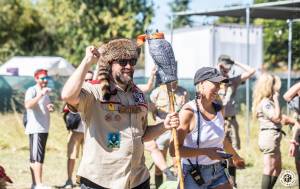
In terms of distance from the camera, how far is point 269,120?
8.41 meters

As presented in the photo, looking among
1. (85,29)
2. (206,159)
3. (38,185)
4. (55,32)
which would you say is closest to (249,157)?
(38,185)

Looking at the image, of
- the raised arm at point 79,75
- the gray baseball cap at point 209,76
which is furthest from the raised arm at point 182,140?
the raised arm at point 79,75

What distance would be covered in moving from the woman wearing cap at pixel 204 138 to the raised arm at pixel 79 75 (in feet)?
5.15

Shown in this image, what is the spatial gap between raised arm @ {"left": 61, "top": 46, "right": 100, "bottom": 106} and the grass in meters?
5.96

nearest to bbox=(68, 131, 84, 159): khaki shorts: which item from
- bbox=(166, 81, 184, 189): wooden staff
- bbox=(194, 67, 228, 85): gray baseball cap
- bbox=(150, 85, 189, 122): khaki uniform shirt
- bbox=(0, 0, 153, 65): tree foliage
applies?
bbox=(150, 85, 189, 122): khaki uniform shirt

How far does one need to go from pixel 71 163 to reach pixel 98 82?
5.49 meters

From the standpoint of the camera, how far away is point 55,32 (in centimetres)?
4366

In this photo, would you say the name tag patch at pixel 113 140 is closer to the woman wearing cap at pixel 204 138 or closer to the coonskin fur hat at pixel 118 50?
the coonskin fur hat at pixel 118 50

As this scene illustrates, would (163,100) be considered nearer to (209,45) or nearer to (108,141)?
(108,141)

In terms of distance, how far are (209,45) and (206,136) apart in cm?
1542

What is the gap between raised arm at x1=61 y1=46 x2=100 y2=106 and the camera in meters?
4.15

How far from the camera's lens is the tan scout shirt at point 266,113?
27.2 feet

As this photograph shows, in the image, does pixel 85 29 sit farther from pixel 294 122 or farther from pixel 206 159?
pixel 206 159

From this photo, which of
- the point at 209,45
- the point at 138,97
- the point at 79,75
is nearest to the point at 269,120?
the point at 138,97
